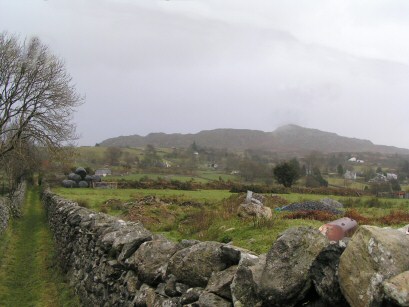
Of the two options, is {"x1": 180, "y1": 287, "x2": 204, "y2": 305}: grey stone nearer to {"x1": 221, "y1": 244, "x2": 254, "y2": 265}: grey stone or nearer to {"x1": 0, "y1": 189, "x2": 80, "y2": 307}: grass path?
{"x1": 221, "y1": 244, "x2": 254, "y2": 265}: grey stone

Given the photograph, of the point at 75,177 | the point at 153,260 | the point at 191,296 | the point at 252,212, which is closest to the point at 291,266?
the point at 191,296

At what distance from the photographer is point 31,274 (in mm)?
12461

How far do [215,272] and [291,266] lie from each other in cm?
117

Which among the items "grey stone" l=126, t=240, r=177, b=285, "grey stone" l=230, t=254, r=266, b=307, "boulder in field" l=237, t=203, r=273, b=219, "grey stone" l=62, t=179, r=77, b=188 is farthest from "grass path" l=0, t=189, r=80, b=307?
"grey stone" l=62, t=179, r=77, b=188

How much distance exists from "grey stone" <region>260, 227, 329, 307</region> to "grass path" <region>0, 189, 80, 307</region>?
21.0 ft

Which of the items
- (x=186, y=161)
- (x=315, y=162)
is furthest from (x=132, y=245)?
(x=315, y=162)

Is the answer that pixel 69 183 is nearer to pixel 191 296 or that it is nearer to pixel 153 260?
pixel 153 260

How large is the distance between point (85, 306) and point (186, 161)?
371 ft

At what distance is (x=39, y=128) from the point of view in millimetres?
29859

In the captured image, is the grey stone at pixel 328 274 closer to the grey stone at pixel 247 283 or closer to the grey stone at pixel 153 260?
the grey stone at pixel 247 283

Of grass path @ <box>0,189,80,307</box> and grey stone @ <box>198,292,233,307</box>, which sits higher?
grey stone @ <box>198,292,233,307</box>

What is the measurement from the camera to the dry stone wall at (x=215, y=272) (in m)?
3.42

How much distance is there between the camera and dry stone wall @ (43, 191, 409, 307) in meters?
3.42

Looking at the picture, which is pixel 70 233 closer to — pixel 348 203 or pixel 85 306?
pixel 85 306
